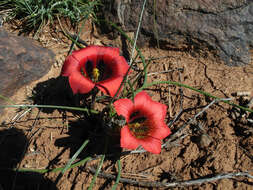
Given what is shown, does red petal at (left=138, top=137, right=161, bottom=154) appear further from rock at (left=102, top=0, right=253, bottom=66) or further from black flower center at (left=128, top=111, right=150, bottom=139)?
rock at (left=102, top=0, right=253, bottom=66)

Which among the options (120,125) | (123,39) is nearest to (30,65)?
(123,39)

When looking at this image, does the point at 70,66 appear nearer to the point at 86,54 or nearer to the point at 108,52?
the point at 86,54

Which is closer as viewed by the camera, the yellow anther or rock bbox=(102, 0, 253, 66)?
the yellow anther

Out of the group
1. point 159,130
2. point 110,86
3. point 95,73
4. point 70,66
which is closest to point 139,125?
point 159,130

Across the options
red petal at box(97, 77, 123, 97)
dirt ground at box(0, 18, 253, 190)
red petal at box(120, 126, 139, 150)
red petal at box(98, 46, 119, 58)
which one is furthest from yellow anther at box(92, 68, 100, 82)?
red petal at box(120, 126, 139, 150)

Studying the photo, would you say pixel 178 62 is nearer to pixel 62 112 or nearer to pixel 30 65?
pixel 62 112

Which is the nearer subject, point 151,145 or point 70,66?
point 151,145

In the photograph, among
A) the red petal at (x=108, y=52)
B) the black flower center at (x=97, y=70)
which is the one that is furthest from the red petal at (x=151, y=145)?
the red petal at (x=108, y=52)
